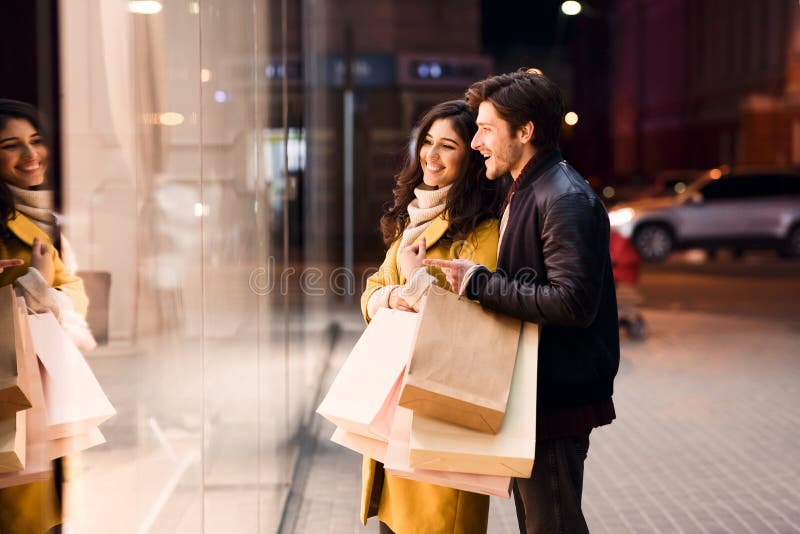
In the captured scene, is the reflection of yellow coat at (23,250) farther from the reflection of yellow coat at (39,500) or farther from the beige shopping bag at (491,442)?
the beige shopping bag at (491,442)

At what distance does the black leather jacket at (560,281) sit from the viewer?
8.78 ft

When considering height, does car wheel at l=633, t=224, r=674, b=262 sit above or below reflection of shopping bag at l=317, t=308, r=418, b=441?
below

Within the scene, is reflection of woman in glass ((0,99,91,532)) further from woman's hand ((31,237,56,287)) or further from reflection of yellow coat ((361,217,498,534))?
reflection of yellow coat ((361,217,498,534))

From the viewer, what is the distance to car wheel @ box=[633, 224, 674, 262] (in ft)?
72.3

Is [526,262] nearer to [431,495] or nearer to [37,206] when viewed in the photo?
[431,495]

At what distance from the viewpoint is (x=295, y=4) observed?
22.5ft

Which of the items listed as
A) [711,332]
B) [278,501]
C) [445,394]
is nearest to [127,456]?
[445,394]

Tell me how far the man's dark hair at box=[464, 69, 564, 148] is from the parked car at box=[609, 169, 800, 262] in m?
19.2

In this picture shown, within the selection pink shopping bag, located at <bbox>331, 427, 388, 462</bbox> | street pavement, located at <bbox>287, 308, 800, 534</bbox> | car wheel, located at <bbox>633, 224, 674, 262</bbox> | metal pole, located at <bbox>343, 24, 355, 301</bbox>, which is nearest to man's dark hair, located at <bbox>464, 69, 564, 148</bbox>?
pink shopping bag, located at <bbox>331, 427, 388, 462</bbox>

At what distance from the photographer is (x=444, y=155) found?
10.5 ft

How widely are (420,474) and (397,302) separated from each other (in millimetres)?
542

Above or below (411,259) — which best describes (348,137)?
above

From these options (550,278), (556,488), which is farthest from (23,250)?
(556,488)

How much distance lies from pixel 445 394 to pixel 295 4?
4.80 m
